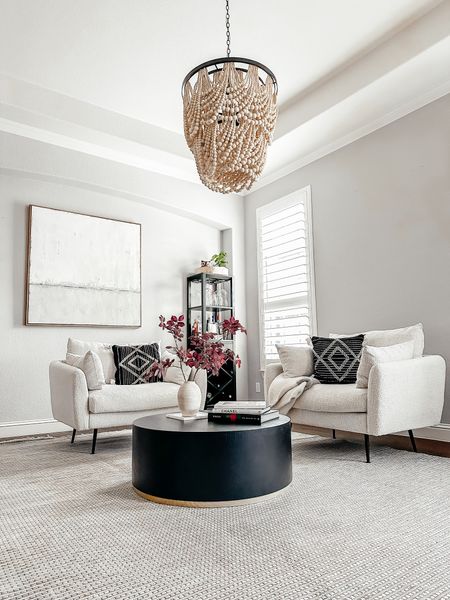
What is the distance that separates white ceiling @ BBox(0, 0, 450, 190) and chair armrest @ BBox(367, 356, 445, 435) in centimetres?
224

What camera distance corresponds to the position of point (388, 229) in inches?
161

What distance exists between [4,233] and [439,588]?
4403 mm

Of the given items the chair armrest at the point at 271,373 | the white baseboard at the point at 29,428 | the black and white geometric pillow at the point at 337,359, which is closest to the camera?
the black and white geometric pillow at the point at 337,359

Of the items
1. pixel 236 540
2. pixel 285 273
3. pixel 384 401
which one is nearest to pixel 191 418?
pixel 236 540

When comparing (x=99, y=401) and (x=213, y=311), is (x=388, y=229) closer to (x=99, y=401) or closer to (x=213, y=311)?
(x=213, y=311)

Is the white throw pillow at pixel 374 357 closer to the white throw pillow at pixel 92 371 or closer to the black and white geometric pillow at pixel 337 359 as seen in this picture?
the black and white geometric pillow at pixel 337 359

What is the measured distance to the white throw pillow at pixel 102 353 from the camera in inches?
155

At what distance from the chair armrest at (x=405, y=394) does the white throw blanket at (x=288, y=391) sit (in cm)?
Result: 61

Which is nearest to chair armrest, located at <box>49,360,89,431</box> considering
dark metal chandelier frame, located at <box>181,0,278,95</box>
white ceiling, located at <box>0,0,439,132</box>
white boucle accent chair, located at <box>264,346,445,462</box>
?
white boucle accent chair, located at <box>264,346,445,462</box>

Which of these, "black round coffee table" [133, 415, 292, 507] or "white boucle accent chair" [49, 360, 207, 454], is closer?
"black round coffee table" [133, 415, 292, 507]

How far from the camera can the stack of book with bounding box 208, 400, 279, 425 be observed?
2.31 m

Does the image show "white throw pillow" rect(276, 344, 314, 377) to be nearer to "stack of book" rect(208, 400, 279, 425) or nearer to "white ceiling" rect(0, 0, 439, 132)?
"stack of book" rect(208, 400, 279, 425)

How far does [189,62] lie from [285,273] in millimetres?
2395

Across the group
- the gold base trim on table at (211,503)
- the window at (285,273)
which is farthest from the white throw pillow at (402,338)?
the gold base trim on table at (211,503)
